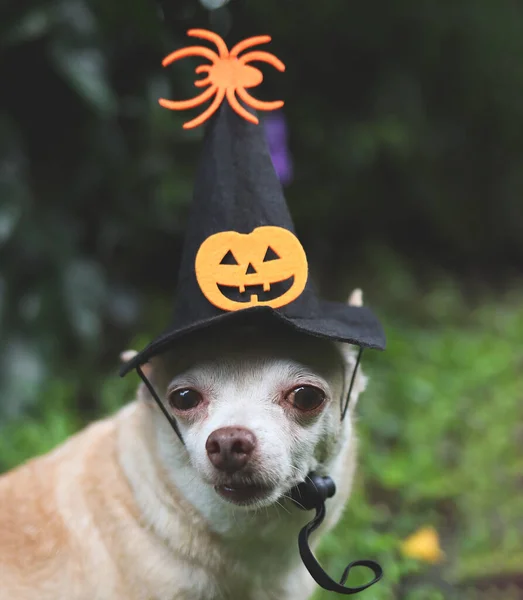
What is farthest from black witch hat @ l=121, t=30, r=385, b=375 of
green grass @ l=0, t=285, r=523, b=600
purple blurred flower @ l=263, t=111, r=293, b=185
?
purple blurred flower @ l=263, t=111, r=293, b=185

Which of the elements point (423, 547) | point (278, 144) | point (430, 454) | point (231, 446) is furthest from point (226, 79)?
point (430, 454)

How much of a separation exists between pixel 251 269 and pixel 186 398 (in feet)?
1.45

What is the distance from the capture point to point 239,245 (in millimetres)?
2002

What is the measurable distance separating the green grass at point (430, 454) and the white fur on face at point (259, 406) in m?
0.98

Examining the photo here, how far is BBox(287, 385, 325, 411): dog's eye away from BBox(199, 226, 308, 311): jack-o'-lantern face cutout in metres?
0.27

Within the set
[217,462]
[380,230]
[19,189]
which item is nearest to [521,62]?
[380,230]

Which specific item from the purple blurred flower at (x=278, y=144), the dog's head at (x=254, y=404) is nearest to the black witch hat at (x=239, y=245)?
the dog's head at (x=254, y=404)

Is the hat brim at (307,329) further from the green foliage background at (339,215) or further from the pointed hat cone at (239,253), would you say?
the green foliage background at (339,215)

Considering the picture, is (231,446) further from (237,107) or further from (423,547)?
(423,547)

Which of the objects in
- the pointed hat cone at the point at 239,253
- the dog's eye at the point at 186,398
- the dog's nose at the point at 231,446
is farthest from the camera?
the dog's eye at the point at 186,398

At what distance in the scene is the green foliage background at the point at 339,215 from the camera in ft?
12.6

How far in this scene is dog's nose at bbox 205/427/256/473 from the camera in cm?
186

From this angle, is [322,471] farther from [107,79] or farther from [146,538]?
[107,79]

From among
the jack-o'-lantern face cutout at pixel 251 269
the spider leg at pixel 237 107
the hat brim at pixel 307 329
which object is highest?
the spider leg at pixel 237 107
